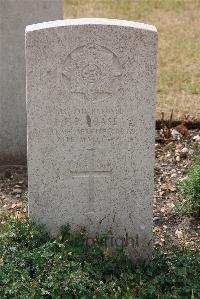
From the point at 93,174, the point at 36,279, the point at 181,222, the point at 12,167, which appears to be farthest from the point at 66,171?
the point at 12,167

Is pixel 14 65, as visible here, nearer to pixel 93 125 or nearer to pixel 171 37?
pixel 93 125

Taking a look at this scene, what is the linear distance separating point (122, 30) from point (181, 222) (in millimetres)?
1778

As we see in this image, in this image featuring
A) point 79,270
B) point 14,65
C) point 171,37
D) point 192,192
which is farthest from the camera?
point 171,37

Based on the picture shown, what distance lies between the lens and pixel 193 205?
6.47 m

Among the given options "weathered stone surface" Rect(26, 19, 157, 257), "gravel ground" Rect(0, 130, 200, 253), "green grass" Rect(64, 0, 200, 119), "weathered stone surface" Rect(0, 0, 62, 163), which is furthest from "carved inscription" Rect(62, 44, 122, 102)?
"green grass" Rect(64, 0, 200, 119)

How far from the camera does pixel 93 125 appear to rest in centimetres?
545

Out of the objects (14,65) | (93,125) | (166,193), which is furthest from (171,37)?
(93,125)

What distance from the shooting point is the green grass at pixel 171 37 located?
877 cm

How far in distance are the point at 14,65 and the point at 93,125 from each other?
186 cm

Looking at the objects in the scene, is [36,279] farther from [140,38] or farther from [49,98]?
[140,38]

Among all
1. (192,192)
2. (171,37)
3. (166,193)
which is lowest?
(166,193)

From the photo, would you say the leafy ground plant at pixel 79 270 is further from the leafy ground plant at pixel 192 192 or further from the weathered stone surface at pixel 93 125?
the leafy ground plant at pixel 192 192

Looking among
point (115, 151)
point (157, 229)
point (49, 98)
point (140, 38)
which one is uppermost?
point (140, 38)

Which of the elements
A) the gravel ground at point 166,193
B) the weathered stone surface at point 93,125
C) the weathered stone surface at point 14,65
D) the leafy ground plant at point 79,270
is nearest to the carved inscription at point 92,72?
the weathered stone surface at point 93,125
